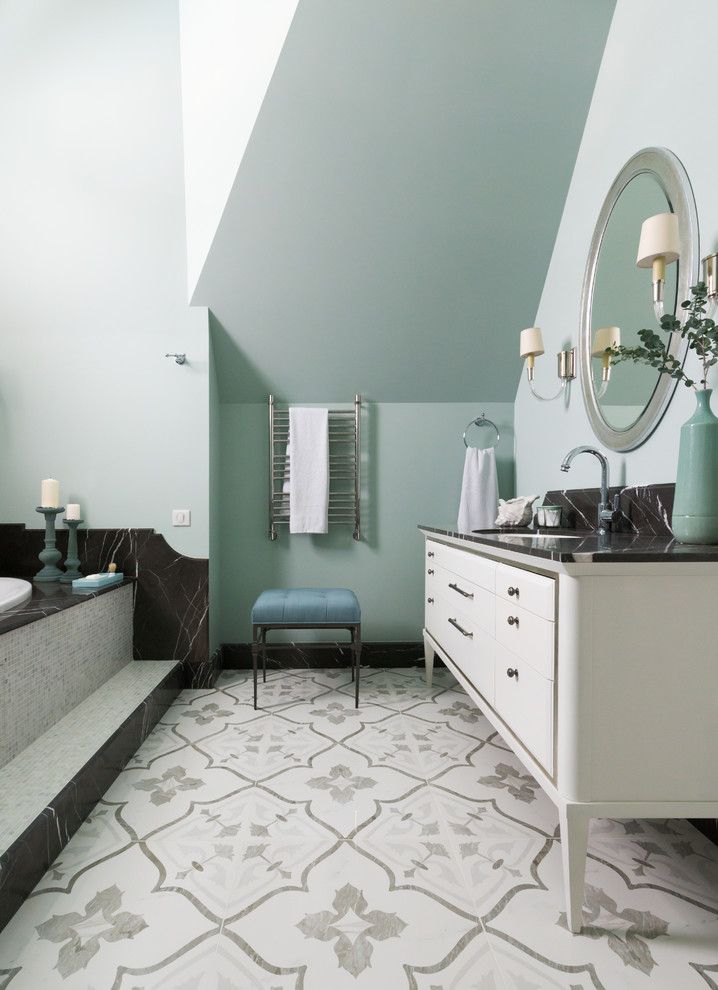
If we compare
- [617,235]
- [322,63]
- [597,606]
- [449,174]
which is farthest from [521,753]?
[322,63]

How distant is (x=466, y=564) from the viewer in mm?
2125

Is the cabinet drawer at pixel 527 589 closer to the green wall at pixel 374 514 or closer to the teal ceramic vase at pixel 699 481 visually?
the teal ceramic vase at pixel 699 481

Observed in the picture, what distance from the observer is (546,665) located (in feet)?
4.45

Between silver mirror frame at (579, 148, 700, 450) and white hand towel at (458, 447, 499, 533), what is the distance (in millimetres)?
863

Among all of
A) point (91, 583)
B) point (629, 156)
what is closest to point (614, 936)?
point (91, 583)

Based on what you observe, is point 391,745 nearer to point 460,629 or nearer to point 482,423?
point 460,629

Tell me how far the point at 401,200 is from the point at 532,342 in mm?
866

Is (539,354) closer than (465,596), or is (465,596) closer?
(465,596)

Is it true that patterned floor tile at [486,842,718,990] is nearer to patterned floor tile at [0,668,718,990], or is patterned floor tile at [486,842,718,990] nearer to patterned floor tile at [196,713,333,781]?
patterned floor tile at [0,668,718,990]

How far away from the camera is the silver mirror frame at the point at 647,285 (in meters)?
1.72

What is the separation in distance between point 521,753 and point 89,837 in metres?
1.22

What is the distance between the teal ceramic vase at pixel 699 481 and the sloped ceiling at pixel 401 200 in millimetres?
1609

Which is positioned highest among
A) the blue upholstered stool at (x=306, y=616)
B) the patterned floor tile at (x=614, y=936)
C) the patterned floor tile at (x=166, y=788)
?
the blue upholstered stool at (x=306, y=616)

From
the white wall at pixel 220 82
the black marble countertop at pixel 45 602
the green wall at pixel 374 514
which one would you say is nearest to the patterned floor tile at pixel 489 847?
the black marble countertop at pixel 45 602
